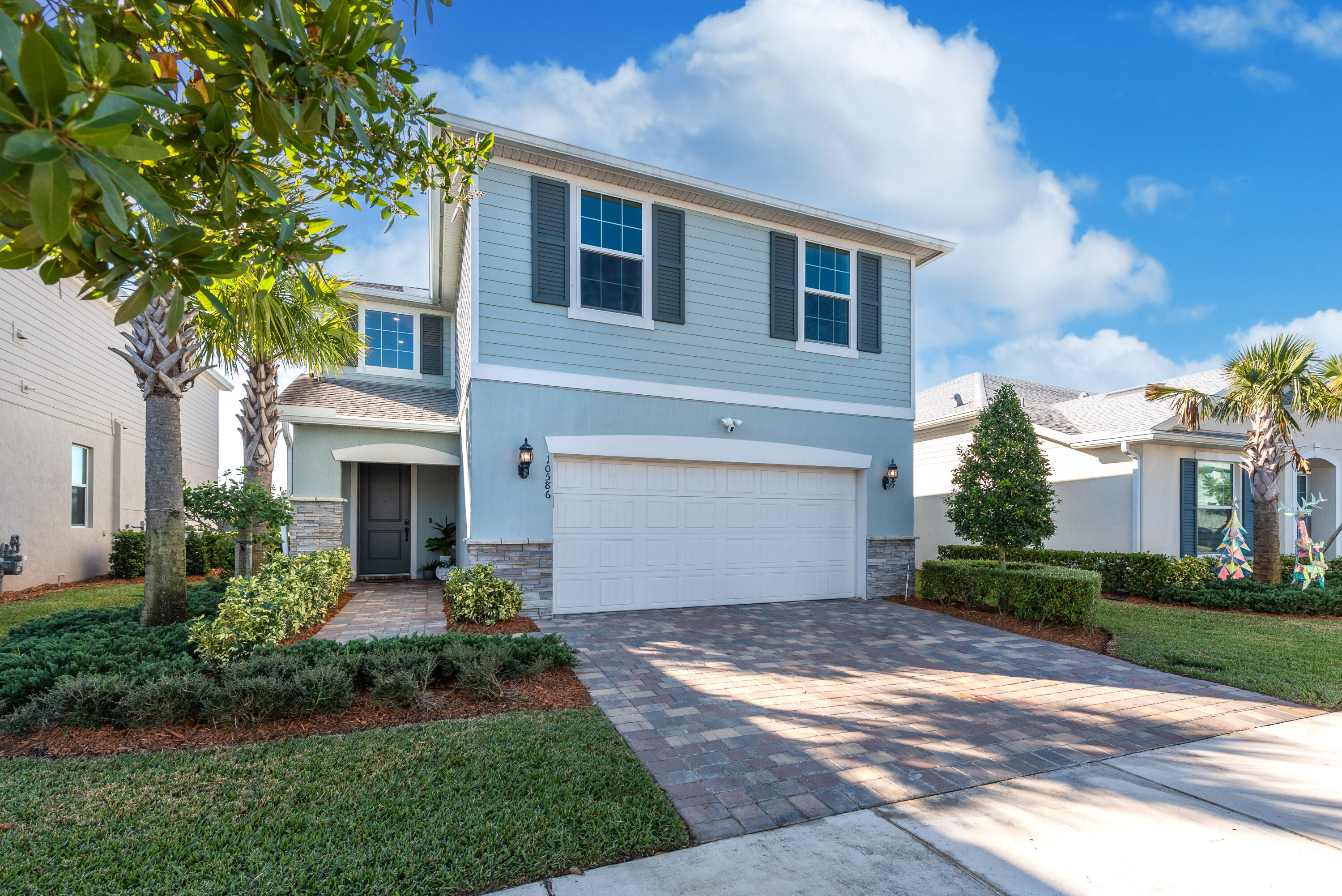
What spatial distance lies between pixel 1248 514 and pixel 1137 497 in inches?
134

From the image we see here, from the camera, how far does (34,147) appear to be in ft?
3.90

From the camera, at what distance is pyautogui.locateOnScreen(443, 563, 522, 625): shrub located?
725 cm

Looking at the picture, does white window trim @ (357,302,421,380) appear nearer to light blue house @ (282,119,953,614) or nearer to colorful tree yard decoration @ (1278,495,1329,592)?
light blue house @ (282,119,953,614)

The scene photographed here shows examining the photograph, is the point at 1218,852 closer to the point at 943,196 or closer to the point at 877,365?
the point at 877,365

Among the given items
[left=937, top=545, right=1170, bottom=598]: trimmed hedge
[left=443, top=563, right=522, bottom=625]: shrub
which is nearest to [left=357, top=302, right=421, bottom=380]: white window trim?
[left=443, top=563, right=522, bottom=625]: shrub

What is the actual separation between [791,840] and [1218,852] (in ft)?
6.58

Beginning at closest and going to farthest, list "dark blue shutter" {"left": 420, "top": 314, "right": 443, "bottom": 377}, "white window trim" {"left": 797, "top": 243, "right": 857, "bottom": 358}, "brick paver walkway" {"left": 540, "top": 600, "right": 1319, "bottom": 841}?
"brick paver walkway" {"left": 540, "top": 600, "right": 1319, "bottom": 841}
"white window trim" {"left": 797, "top": 243, "right": 857, "bottom": 358}
"dark blue shutter" {"left": 420, "top": 314, "right": 443, "bottom": 377}

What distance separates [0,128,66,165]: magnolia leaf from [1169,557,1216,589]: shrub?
13933 millimetres

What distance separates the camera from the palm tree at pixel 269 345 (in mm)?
7777

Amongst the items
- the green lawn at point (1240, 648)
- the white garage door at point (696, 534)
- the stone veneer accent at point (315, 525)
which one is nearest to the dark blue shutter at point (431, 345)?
the stone veneer accent at point (315, 525)

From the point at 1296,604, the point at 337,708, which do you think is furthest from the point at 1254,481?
the point at 337,708

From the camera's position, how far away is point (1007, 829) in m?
3.12

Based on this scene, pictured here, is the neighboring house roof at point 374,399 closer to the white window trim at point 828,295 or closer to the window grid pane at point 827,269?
the white window trim at point 828,295

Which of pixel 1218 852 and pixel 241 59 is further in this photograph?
pixel 1218 852
